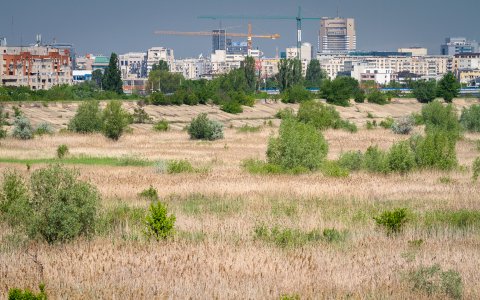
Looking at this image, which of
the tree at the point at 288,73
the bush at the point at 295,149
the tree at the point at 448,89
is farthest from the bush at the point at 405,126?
the tree at the point at 288,73

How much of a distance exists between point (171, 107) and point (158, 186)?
58972mm

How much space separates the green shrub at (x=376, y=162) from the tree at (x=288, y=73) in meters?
84.7

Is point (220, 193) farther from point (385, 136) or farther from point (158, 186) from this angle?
point (385, 136)

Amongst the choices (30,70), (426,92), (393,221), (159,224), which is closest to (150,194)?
(159,224)

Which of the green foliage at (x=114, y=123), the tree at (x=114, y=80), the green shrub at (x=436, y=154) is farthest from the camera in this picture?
the tree at (x=114, y=80)

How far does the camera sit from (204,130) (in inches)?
2347

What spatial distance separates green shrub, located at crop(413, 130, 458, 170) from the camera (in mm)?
36406

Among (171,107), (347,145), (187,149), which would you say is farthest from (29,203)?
(171,107)

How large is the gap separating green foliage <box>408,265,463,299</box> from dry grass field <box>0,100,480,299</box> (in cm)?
19

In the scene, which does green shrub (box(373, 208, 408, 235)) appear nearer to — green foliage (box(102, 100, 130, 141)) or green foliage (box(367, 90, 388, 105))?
green foliage (box(102, 100, 130, 141))

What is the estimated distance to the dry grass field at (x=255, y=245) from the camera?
48.4ft

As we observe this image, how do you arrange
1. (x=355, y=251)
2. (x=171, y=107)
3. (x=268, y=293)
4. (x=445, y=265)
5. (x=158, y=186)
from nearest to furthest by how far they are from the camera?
(x=268, y=293), (x=445, y=265), (x=355, y=251), (x=158, y=186), (x=171, y=107)

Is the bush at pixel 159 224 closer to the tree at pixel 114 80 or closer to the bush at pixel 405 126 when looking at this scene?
the bush at pixel 405 126

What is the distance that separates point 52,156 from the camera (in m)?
44.0
